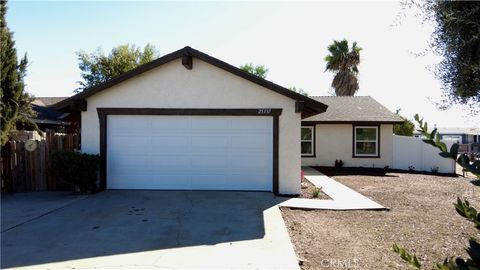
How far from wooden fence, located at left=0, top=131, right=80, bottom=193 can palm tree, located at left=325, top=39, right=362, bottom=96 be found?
26.7m


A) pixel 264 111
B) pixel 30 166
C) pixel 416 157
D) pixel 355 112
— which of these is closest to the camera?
pixel 264 111

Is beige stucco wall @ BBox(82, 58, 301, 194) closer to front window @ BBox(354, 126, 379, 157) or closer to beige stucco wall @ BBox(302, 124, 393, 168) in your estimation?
beige stucco wall @ BBox(302, 124, 393, 168)

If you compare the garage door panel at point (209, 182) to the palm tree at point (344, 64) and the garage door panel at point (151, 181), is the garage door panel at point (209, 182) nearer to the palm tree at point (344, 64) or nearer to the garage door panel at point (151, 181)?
the garage door panel at point (151, 181)

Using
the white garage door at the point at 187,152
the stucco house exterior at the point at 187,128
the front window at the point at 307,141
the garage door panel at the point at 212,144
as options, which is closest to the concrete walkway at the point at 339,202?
the stucco house exterior at the point at 187,128

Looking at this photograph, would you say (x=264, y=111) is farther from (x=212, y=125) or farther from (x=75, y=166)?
(x=75, y=166)

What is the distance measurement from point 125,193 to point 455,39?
359 inches

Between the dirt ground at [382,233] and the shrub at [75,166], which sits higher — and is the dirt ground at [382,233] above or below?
below

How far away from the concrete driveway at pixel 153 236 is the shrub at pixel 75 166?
0.94 m

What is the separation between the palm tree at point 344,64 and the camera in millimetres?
32906

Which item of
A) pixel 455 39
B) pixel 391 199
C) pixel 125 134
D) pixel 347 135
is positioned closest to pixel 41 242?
pixel 125 134

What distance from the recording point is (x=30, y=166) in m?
11.3

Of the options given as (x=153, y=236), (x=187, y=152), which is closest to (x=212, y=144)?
(x=187, y=152)

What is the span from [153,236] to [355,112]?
55.1 ft

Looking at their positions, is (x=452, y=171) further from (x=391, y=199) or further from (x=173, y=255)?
(x=173, y=255)
